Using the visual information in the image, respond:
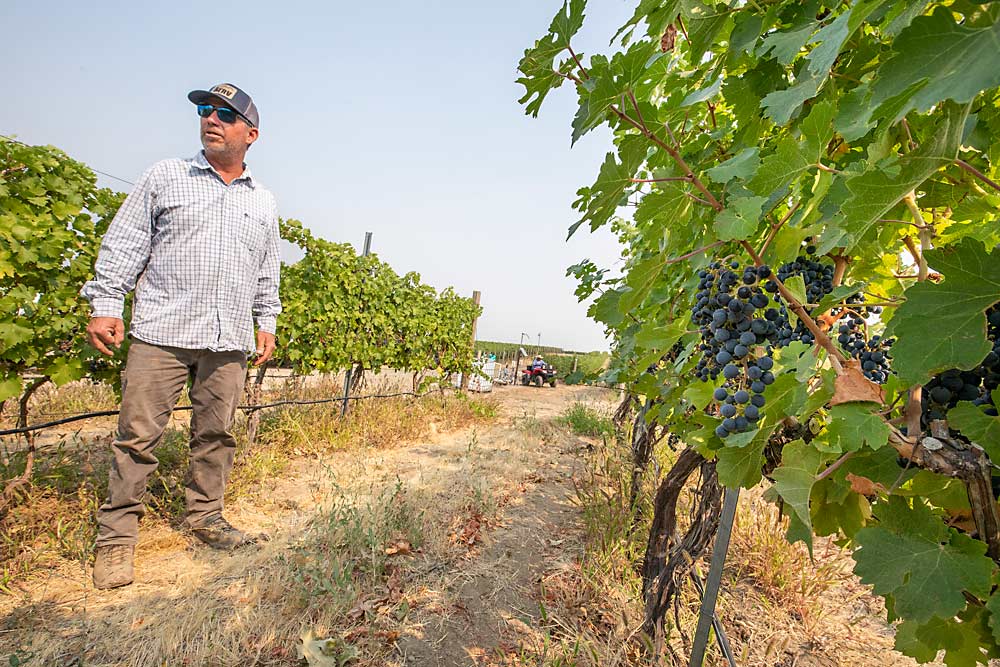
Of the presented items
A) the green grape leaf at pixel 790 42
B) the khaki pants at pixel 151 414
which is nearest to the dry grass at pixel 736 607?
the green grape leaf at pixel 790 42

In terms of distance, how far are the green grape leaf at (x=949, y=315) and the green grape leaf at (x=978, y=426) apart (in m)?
0.12

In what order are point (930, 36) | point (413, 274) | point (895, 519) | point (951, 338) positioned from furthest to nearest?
point (413, 274) → point (895, 519) → point (951, 338) → point (930, 36)

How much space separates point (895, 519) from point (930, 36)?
0.64 metres

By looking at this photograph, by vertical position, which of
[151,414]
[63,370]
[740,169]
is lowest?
[151,414]

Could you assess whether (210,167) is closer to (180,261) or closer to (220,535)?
(180,261)

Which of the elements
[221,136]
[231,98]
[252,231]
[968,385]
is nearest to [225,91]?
[231,98]

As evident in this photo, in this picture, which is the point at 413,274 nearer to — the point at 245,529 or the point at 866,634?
the point at 245,529

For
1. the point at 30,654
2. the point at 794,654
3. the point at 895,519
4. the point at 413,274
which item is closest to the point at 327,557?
the point at 30,654

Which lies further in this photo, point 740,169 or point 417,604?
point 417,604

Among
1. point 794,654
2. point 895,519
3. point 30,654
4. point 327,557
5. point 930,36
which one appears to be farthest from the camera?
point 327,557

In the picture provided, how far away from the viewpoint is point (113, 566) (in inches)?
95.5

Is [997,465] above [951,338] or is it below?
below

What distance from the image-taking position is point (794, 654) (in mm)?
2281

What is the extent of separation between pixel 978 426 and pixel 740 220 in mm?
419
